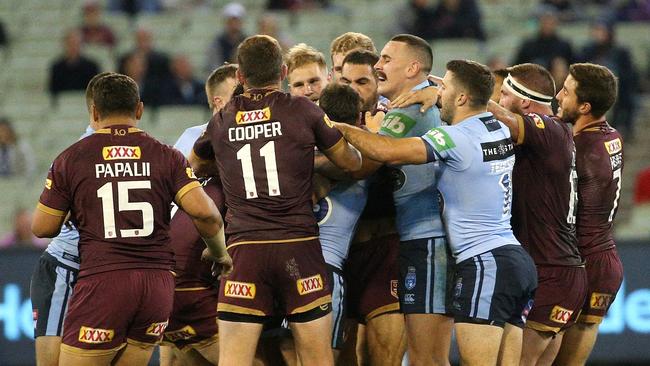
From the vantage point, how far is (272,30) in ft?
51.2

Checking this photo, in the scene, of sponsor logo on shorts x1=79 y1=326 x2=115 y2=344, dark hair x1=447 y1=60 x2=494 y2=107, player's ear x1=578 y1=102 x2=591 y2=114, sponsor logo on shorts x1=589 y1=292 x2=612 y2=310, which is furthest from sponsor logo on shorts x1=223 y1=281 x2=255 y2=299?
player's ear x1=578 y1=102 x2=591 y2=114

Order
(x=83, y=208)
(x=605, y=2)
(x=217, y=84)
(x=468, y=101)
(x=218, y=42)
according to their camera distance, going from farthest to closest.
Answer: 1. (x=605, y=2)
2. (x=218, y=42)
3. (x=217, y=84)
4. (x=468, y=101)
5. (x=83, y=208)

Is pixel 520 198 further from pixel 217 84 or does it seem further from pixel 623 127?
pixel 623 127

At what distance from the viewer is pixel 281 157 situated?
715cm

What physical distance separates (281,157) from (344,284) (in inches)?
44.5

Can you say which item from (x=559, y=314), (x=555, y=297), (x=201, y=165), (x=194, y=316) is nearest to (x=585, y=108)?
(x=555, y=297)

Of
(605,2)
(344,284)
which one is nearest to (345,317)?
(344,284)

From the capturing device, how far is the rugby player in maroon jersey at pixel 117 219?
274 inches

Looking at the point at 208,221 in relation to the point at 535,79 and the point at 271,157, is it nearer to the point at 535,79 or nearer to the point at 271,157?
the point at 271,157

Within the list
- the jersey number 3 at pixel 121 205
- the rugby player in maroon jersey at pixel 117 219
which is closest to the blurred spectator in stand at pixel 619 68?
the rugby player in maroon jersey at pixel 117 219

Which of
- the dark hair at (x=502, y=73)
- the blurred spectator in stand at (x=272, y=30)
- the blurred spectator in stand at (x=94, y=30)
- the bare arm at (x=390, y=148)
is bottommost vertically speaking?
the bare arm at (x=390, y=148)

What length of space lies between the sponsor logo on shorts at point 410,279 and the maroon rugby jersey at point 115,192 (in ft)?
5.19

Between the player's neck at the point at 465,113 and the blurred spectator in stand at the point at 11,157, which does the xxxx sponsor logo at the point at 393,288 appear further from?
the blurred spectator in stand at the point at 11,157

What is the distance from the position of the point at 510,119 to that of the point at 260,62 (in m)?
1.71
